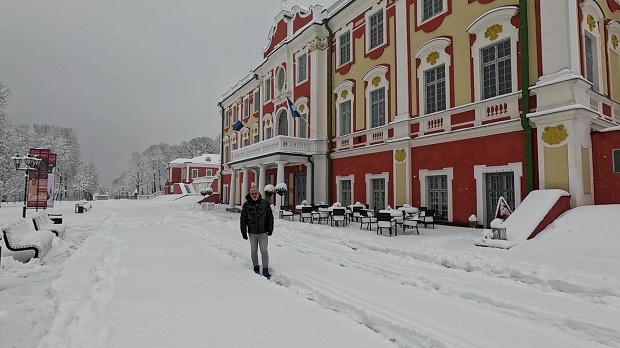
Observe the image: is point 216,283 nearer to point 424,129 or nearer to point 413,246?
point 413,246

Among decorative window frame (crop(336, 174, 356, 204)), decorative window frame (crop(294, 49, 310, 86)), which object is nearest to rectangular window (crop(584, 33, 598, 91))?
decorative window frame (crop(336, 174, 356, 204))

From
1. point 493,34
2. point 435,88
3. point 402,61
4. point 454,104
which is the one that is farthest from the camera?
point 402,61

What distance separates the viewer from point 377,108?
17.8 m

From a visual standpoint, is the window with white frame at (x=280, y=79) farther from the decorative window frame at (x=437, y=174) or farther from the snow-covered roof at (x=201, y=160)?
the snow-covered roof at (x=201, y=160)

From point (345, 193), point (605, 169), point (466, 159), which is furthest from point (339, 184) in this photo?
point (605, 169)

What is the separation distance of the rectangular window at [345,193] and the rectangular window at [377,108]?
3.75 m

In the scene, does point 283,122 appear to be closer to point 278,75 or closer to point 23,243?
point 278,75

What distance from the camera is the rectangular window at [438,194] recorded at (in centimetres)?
1411

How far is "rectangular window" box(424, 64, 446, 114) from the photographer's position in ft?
47.2

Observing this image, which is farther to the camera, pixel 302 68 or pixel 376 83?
pixel 302 68

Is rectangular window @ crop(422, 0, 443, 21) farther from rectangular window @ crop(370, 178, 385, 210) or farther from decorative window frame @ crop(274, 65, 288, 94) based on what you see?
decorative window frame @ crop(274, 65, 288, 94)

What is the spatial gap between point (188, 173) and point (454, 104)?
5895cm

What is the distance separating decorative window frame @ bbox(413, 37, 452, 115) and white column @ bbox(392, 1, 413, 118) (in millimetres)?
636

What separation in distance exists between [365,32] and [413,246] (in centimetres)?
1345
